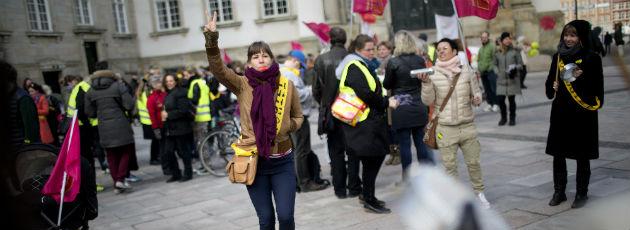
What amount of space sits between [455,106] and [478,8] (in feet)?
4.65

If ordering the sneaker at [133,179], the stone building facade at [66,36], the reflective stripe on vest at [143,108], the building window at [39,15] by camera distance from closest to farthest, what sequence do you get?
the sneaker at [133,179] → the reflective stripe on vest at [143,108] → the stone building facade at [66,36] → the building window at [39,15]

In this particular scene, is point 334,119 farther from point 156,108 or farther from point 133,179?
point 133,179

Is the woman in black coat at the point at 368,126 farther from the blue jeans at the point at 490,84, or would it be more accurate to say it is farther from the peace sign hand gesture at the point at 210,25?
the blue jeans at the point at 490,84

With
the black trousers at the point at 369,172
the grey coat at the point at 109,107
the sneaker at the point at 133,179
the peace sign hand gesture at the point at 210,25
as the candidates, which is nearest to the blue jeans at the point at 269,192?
the peace sign hand gesture at the point at 210,25

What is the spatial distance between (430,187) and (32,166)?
3.36m

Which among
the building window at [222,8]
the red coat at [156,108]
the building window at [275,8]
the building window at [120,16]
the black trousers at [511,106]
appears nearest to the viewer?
the red coat at [156,108]

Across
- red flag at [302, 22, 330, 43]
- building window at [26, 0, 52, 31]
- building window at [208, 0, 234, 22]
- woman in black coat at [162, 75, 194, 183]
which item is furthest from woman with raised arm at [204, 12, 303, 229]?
building window at [208, 0, 234, 22]

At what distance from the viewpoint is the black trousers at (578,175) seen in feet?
15.7

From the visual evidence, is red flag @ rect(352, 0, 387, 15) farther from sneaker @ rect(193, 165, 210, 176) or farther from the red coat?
sneaker @ rect(193, 165, 210, 176)

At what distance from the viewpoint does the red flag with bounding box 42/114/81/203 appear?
353 centimetres

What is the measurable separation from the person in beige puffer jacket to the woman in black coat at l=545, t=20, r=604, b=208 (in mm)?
726

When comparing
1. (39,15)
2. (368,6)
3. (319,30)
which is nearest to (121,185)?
(368,6)

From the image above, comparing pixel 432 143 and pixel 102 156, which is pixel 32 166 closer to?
pixel 432 143

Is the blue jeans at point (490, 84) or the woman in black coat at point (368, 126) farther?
the blue jeans at point (490, 84)
